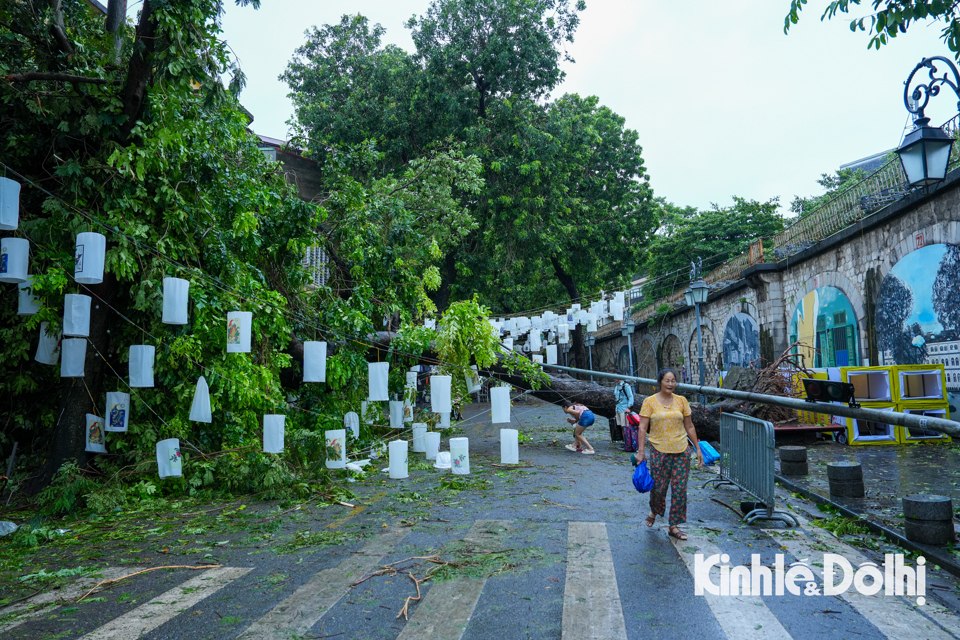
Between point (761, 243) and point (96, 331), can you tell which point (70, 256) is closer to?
point (96, 331)

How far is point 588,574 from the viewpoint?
16.3 ft

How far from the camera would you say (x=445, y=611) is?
426cm

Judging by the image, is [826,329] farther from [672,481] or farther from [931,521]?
[672,481]

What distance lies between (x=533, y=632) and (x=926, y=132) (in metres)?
7.03

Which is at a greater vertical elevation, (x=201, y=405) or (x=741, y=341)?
(x=741, y=341)

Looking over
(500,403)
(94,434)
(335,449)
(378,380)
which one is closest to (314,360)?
(378,380)

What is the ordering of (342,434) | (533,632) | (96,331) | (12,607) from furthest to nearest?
(342,434), (96,331), (12,607), (533,632)

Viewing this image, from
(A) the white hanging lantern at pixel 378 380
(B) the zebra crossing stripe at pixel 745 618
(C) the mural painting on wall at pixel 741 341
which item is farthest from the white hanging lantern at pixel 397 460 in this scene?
(C) the mural painting on wall at pixel 741 341

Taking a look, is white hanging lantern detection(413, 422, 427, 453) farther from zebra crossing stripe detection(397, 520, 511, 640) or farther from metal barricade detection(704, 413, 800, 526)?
zebra crossing stripe detection(397, 520, 511, 640)

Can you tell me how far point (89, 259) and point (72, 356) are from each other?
1.57m

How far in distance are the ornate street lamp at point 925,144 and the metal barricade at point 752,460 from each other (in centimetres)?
347

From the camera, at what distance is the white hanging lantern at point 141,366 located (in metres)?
8.13

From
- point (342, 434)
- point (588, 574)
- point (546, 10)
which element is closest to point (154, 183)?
point (342, 434)

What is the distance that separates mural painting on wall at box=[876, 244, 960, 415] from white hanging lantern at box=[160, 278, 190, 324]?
13.3 metres
